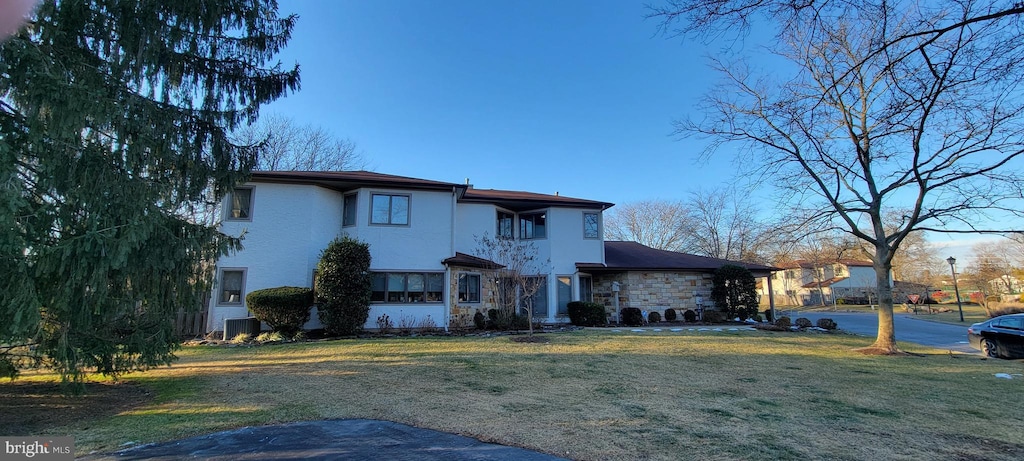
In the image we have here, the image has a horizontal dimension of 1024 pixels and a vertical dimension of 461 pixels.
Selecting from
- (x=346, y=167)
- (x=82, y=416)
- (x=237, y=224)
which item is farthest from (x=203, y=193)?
(x=346, y=167)

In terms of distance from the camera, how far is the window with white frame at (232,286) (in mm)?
14539

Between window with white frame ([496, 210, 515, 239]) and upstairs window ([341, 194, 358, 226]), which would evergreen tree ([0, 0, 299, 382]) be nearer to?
upstairs window ([341, 194, 358, 226])

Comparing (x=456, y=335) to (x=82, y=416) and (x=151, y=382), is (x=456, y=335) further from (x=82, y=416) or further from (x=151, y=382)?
(x=82, y=416)

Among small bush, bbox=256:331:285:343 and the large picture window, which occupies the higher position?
the large picture window

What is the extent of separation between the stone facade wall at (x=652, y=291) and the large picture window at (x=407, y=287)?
7.76 m

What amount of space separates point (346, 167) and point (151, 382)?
953 inches

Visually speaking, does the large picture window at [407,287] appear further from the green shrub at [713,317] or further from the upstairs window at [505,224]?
the green shrub at [713,317]

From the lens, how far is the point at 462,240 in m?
18.1

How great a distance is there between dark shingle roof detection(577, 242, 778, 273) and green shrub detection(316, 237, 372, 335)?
358 inches

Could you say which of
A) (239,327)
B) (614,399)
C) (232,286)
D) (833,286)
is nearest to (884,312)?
(614,399)

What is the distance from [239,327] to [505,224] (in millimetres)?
10389

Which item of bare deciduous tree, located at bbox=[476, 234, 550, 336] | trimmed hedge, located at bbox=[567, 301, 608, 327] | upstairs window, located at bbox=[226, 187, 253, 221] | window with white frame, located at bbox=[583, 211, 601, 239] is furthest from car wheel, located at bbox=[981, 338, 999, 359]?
upstairs window, located at bbox=[226, 187, 253, 221]

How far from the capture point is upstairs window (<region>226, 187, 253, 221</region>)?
14.9 meters

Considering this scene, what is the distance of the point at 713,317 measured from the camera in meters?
20.1
